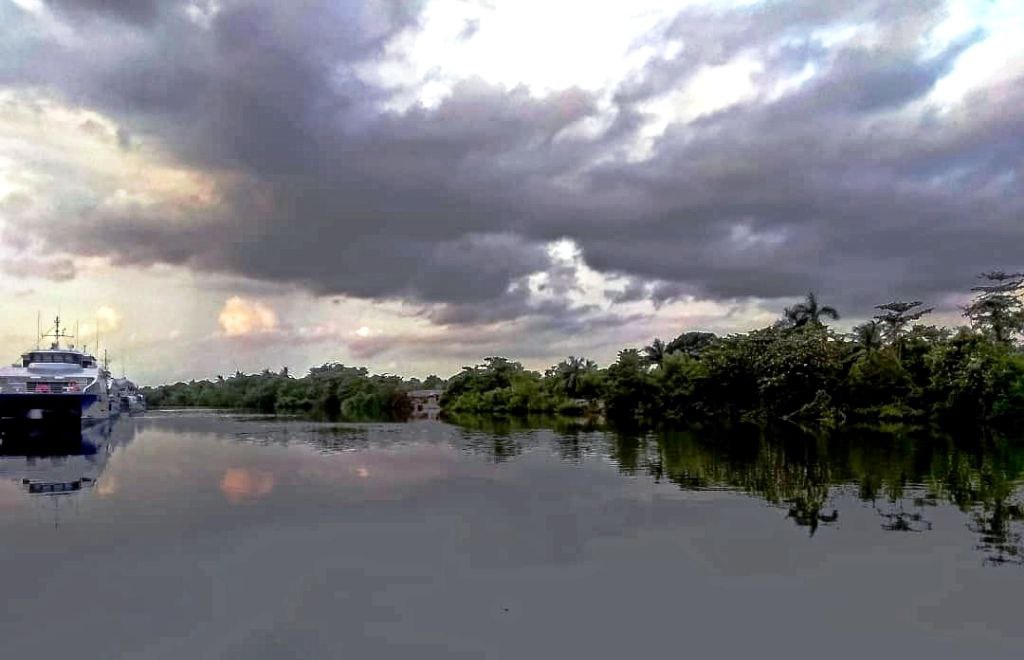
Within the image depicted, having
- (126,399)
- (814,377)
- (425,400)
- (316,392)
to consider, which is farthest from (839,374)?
A: (316,392)

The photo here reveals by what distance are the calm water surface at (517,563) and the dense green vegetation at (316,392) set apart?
11267 centimetres

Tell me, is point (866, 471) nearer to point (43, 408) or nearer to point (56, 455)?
point (56, 455)

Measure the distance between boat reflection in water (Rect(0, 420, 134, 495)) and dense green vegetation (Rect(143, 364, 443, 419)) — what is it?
84.2 metres


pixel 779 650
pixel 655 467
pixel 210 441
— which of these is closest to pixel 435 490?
pixel 655 467

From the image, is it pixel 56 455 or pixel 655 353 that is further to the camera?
pixel 655 353

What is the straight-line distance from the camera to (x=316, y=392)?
167 m

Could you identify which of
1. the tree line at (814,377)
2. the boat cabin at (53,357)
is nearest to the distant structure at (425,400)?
the tree line at (814,377)

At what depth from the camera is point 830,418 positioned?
68.6 metres

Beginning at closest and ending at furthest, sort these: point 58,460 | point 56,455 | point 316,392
Result: 1. point 58,460
2. point 56,455
3. point 316,392

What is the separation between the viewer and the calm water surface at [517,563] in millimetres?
12781

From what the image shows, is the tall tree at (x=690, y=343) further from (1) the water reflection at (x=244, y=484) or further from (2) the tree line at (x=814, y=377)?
(1) the water reflection at (x=244, y=484)

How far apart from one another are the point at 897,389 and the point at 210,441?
56.2 meters

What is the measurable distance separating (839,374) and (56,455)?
61.1 meters

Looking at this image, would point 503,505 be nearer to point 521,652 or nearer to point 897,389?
point 521,652
